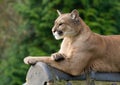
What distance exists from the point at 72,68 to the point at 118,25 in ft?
17.7

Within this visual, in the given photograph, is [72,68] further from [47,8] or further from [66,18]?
[47,8]

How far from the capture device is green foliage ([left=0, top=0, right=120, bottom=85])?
42.4 feet

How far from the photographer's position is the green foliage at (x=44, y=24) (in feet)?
42.4

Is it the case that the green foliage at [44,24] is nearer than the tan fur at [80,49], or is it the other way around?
the tan fur at [80,49]

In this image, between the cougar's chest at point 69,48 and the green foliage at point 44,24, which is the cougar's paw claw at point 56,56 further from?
the green foliage at point 44,24

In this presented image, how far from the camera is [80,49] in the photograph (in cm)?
820

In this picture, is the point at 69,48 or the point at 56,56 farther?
the point at 69,48

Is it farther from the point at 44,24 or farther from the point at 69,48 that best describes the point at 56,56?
the point at 44,24

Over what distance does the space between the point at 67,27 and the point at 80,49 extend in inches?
12.4

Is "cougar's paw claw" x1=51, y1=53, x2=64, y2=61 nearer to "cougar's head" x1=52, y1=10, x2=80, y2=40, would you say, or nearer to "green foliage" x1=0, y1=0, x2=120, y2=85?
"cougar's head" x1=52, y1=10, x2=80, y2=40

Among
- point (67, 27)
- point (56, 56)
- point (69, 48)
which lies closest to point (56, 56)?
point (56, 56)

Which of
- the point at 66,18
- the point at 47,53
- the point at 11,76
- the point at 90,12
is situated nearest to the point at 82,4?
the point at 90,12

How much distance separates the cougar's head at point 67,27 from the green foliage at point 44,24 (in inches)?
177

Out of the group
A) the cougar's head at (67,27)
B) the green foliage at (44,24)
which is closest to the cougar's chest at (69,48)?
the cougar's head at (67,27)
